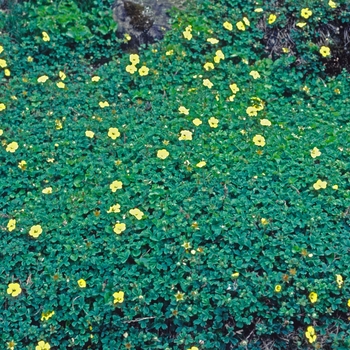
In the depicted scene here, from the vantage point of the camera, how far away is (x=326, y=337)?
316cm

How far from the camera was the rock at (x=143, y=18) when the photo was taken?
16.4 feet

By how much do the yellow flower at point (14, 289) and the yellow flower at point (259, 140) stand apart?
1866 mm

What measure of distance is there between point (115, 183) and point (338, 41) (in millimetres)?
2480

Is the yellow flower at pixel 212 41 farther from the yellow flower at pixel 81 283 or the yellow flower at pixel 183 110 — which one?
the yellow flower at pixel 81 283

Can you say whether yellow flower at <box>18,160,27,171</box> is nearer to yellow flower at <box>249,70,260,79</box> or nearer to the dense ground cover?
the dense ground cover

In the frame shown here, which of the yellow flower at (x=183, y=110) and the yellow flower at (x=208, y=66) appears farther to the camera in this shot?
the yellow flower at (x=208, y=66)

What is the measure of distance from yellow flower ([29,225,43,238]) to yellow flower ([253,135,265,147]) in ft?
5.24

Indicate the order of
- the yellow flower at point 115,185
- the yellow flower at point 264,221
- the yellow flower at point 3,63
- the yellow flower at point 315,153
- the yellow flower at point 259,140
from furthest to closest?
1. the yellow flower at point 3,63
2. the yellow flower at point 259,140
3. the yellow flower at point 315,153
4. the yellow flower at point 115,185
5. the yellow flower at point 264,221

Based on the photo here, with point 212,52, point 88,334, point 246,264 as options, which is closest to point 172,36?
point 212,52

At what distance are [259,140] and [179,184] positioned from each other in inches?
27.4

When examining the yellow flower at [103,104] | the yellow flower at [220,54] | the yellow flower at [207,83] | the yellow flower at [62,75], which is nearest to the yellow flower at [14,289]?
the yellow flower at [103,104]

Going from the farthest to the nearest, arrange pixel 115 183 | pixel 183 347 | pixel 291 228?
1. pixel 115 183
2. pixel 291 228
3. pixel 183 347

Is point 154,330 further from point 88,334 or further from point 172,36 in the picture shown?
point 172,36

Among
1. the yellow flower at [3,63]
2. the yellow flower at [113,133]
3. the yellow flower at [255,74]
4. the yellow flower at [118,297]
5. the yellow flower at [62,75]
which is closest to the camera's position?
the yellow flower at [118,297]
